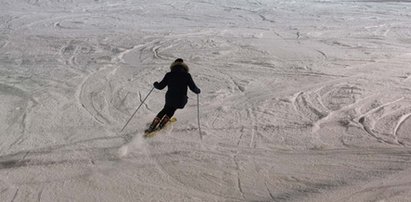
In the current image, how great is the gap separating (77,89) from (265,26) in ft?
23.2

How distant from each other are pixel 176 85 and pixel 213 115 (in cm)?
110

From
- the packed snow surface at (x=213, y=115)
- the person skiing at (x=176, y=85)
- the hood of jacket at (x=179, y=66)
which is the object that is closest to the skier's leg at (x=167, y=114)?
the person skiing at (x=176, y=85)

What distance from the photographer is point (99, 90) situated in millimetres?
6438

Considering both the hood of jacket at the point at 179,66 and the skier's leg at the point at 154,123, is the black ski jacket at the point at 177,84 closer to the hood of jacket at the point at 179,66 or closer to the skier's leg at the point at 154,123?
the hood of jacket at the point at 179,66

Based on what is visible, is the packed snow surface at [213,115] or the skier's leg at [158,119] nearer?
the packed snow surface at [213,115]

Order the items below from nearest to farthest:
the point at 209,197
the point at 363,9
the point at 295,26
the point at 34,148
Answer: the point at 209,197, the point at 34,148, the point at 295,26, the point at 363,9

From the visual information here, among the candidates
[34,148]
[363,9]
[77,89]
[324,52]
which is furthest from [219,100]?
[363,9]

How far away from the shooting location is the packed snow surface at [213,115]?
3842 mm

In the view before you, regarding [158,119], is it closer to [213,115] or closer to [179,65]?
[179,65]

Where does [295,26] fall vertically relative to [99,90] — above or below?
above

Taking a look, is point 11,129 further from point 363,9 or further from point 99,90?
point 363,9

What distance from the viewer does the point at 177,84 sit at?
462 cm

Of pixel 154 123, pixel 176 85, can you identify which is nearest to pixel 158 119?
pixel 154 123

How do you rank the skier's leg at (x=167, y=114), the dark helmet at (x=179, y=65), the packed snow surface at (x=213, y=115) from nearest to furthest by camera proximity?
the packed snow surface at (x=213, y=115) → the dark helmet at (x=179, y=65) → the skier's leg at (x=167, y=114)
